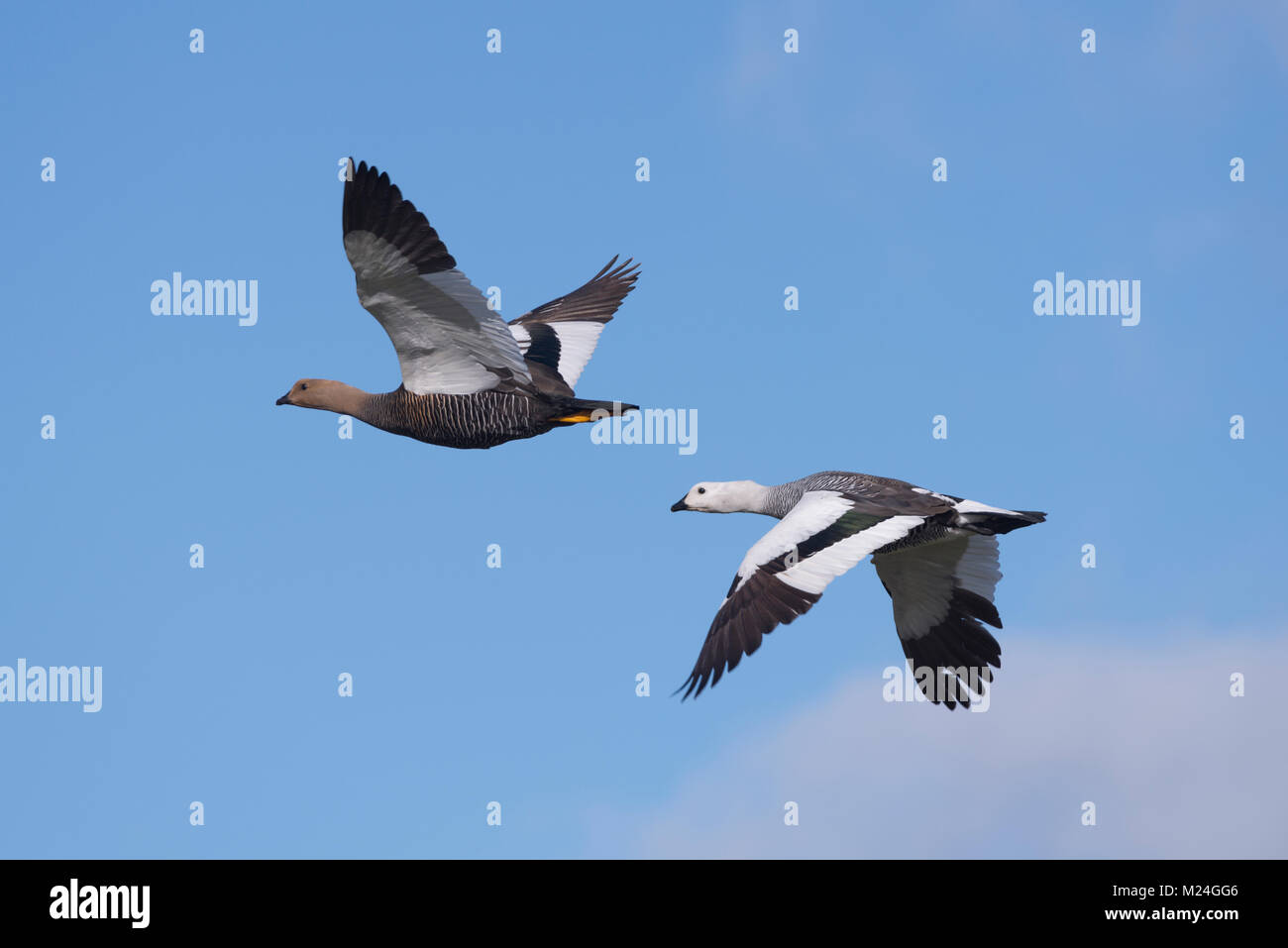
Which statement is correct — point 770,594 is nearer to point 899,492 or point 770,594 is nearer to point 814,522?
point 814,522

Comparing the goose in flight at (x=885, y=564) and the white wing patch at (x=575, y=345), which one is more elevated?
the white wing patch at (x=575, y=345)

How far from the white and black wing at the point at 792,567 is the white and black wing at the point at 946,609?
2.22m

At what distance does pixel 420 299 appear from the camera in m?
15.8

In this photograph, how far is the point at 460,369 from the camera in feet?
54.6

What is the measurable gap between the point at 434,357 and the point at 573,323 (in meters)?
3.65

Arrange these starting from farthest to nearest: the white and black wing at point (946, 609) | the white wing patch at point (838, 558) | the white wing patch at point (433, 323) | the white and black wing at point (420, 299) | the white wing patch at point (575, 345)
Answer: the white wing patch at point (575, 345)
the white and black wing at point (946, 609)
the white wing patch at point (433, 323)
the white and black wing at point (420, 299)
the white wing patch at point (838, 558)

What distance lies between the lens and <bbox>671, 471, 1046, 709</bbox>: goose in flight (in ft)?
44.5

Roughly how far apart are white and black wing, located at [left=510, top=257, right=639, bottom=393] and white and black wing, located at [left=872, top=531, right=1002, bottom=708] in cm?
462

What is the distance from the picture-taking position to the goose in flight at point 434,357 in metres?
15.1

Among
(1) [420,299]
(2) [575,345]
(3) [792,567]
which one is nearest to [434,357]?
(1) [420,299]

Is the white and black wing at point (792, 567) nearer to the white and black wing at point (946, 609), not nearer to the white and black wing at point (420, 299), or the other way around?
the white and black wing at point (946, 609)

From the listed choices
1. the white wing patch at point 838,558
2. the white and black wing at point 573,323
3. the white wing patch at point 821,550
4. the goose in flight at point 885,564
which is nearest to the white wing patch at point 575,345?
the white and black wing at point 573,323

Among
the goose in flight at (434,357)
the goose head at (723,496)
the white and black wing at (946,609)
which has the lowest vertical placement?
the white and black wing at (946,609)
